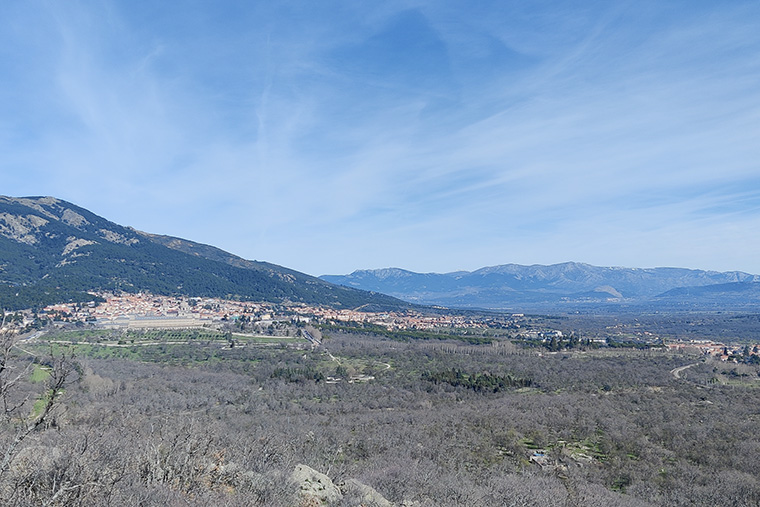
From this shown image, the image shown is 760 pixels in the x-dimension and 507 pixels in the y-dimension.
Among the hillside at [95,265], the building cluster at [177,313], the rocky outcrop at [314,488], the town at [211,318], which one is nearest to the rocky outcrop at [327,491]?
the rocky outcrop at [314,488]

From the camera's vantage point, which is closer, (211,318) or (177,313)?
(211,318)

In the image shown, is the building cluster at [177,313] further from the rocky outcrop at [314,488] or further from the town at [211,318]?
the rocky outcrop at [314,488]

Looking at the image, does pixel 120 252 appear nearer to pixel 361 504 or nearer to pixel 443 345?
pixel 443 345

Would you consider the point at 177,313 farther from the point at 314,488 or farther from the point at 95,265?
the point at 314,488

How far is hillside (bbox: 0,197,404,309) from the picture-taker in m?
123

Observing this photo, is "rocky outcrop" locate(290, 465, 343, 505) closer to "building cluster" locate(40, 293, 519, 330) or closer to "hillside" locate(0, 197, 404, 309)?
"building cluster" locate(40, 293, 519, 330)

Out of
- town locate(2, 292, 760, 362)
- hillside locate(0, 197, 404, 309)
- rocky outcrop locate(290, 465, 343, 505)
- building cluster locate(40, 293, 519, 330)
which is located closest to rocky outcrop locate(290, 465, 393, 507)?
rocky outcrop locate(290, 465, 343, 505)

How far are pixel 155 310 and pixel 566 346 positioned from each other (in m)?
88.9

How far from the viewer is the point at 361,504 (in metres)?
13.7

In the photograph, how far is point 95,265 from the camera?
14125 centimetres

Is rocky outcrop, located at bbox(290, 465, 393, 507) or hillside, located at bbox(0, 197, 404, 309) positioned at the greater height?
hillside, located at bbox(0, 197, 404, 309)

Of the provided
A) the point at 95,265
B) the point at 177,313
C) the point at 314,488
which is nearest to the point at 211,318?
the point at 177,313

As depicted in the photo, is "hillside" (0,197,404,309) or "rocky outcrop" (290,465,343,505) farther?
"hillside" (0,197,404,309)

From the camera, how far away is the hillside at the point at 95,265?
123m
